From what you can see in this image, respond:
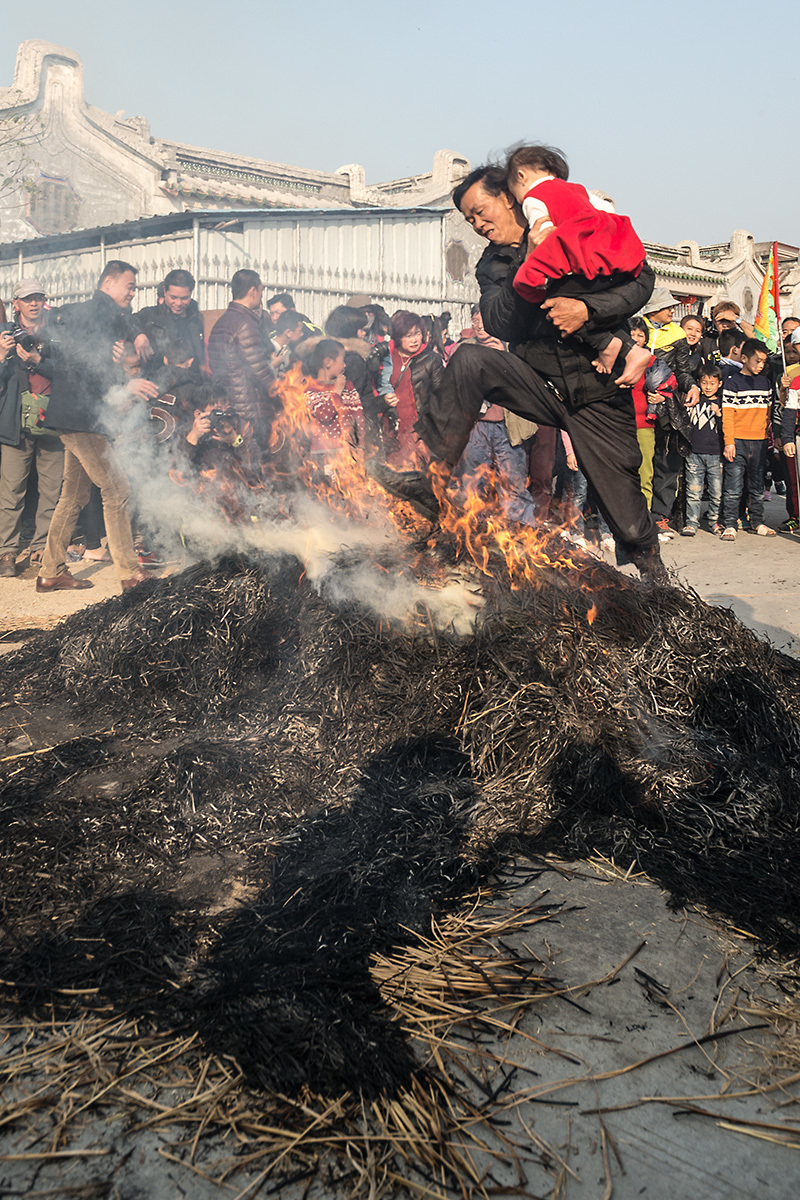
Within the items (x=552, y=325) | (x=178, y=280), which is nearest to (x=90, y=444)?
→ (x=178, y=280)

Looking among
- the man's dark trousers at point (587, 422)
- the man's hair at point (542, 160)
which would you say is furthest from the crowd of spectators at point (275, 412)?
the man's hair at point (542, 160)

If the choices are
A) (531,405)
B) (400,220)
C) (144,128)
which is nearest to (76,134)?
(144,128)

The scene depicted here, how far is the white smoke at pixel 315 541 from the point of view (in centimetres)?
416

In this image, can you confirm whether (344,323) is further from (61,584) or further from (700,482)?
(61,584)

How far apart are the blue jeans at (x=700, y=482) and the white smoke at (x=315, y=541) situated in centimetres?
687

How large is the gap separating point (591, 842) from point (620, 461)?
2.18m

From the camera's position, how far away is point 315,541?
4680 mm

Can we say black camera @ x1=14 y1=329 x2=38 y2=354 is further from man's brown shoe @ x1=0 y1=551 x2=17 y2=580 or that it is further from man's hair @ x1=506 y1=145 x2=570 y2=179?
man's hair @ x1=506 y1=145 x2=570 y2=179

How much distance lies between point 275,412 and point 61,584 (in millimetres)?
2452

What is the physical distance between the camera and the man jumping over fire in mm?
4352

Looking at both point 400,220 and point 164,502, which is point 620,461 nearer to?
point 164,502

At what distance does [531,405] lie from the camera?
4539 millimetres

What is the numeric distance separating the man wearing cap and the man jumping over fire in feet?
15.9

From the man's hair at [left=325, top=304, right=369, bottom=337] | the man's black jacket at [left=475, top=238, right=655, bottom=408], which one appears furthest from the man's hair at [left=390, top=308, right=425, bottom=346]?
the man's black jacket at [left=475, top=238, right=655, bottom=408]
